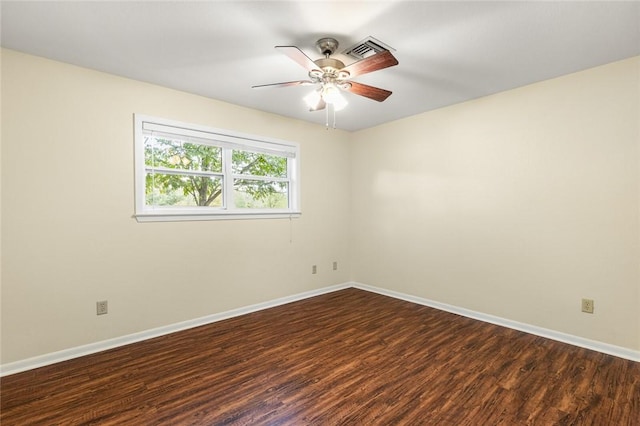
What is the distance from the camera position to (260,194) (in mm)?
4016

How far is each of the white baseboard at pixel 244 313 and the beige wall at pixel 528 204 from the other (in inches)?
2.6

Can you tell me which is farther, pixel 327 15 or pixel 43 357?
pixel 43 357

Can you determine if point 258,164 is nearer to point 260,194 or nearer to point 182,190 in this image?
point 260,194

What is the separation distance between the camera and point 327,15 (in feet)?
6.46

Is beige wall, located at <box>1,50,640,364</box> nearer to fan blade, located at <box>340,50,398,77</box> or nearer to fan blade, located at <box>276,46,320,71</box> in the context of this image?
fan blade, located at <box>276,46,320,71</box>

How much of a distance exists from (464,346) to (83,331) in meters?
3.40

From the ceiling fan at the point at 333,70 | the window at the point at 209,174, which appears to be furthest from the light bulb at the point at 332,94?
the window at the point at 209,174

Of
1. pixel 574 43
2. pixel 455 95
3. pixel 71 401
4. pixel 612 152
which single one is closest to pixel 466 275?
pixel 612 152

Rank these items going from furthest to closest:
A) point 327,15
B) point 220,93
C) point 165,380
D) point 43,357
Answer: point 220,93, point 43,357, point 165,380, point 327,15

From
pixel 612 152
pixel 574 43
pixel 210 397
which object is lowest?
pixel 210 397

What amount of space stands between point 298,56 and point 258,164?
2.07 m

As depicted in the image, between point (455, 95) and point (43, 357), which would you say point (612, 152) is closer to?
point (455, 95)

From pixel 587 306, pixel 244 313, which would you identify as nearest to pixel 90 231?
pixel 244 313

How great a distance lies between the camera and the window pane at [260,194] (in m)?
3.81
